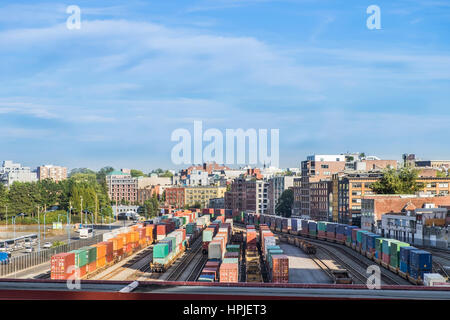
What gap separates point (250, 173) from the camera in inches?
6683

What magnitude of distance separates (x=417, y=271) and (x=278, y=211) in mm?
99324

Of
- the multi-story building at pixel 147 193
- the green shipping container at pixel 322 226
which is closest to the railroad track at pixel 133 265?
the green shipping container at pixel 322 226

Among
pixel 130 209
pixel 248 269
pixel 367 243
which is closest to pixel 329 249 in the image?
pixel 367 243

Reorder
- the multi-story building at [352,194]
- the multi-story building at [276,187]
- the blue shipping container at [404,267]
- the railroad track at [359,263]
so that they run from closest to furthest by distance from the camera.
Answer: the blue shipping container at [404,267]
the railroad track at [359,263]
the multi-story building at [352,194]
the multi-story building at [276,187]

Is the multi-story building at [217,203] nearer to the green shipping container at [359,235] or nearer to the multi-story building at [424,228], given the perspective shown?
the multi-story building at [424,228]

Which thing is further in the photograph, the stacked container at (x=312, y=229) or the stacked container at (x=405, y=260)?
the stacked container at (x=312, y=229)

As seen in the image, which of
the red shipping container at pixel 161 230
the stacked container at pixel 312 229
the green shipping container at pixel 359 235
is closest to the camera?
the green shipping container at pixel 359 235

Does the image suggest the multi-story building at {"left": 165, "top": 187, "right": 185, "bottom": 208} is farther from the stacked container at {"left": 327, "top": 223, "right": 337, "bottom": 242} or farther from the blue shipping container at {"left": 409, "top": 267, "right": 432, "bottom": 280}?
the blue shipping container at {"left": 409, "top": 267, "right": 432, "bottom": 280}

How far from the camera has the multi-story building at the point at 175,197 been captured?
17112 cm

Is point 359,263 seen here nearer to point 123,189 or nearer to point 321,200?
point 321,200

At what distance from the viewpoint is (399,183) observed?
85938mm

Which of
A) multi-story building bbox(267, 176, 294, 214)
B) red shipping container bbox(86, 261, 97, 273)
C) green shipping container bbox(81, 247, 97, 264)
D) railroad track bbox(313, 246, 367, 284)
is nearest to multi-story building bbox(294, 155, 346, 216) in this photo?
multi-story building bbox(267, 176, 294, 214)

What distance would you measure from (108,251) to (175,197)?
123 m
